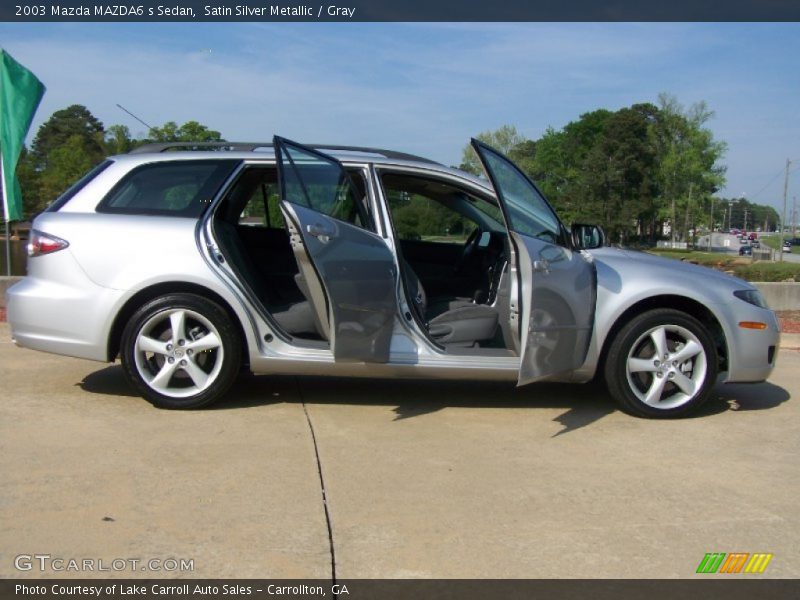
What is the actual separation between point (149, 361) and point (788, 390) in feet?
16.8

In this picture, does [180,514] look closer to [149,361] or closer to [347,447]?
[347,447]

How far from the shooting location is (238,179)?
565 centimetres

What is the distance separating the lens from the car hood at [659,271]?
554 centimetres

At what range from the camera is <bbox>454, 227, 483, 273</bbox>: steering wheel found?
A: 669 centimetres

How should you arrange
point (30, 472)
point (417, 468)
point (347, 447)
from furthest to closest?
1. point (347, 447)
2. point (417, 468)
3. point (30, 472)

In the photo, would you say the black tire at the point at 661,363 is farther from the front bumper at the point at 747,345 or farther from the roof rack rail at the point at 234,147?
the roof rack rail at the point at 234,147

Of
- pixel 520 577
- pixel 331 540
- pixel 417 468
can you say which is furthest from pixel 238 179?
pixel 520 577

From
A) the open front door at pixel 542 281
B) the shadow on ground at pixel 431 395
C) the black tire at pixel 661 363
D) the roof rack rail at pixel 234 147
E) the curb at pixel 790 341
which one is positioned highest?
the roof rack rail at pixel 234 147

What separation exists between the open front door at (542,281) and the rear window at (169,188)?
1.83 meters

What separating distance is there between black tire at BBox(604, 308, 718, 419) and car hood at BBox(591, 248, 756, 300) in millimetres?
221

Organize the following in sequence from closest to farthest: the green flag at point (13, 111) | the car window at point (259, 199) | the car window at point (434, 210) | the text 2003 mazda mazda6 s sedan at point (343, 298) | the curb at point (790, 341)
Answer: the text 2003 mazda mazda6 s sedan at point (343, 298) → the car window at point (434, 210) → the car window at point (259, 199) → the curb at point (790, 341) → the green flag at point (13, 111)
